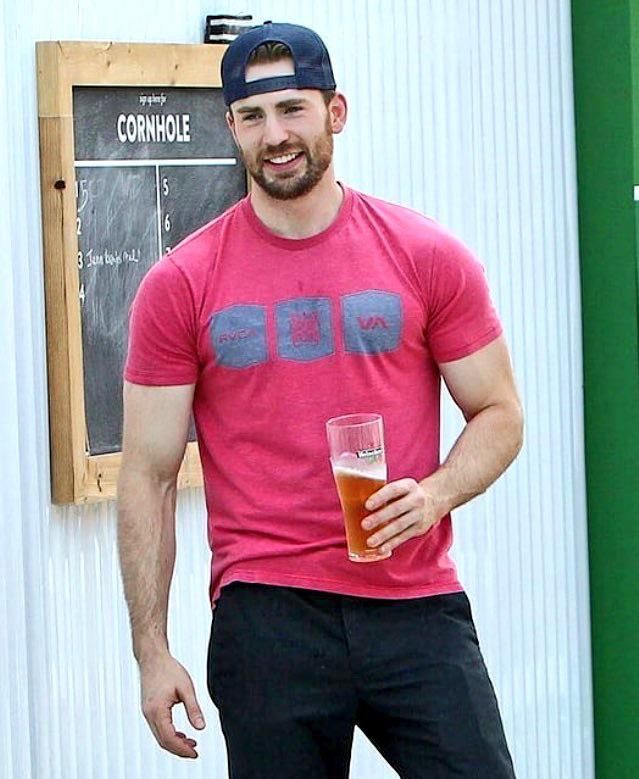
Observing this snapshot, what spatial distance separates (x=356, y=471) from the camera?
299 cm

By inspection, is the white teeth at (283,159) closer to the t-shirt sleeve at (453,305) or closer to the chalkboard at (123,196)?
the t-shirt sleeve at (453,305)

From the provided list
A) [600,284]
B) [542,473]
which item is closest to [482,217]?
[600,284]

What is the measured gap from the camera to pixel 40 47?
4066 mm

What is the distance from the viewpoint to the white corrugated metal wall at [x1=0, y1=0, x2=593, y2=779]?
4070mm

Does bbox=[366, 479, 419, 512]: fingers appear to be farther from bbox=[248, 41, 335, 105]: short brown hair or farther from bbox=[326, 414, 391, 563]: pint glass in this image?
bbox=[248, 41, 335, 105]: short brown hair

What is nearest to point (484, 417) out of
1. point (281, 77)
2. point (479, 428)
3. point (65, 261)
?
point (479, 428)

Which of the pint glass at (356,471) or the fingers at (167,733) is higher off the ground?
the pint glass at (356,471)

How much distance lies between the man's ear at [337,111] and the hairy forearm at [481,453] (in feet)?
1.96

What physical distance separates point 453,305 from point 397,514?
0.46 metres

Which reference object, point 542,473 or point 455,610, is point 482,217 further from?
point 455,610

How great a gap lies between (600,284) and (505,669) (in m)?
1.21

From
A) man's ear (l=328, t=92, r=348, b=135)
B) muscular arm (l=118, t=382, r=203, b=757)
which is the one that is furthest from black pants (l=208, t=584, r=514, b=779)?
man's ear (l=328, t=92, r=348, b=135)

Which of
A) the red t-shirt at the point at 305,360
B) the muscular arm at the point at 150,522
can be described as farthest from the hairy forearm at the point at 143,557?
the red t-shirt at the point at 305,360

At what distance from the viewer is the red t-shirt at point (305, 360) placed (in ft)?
10.5
